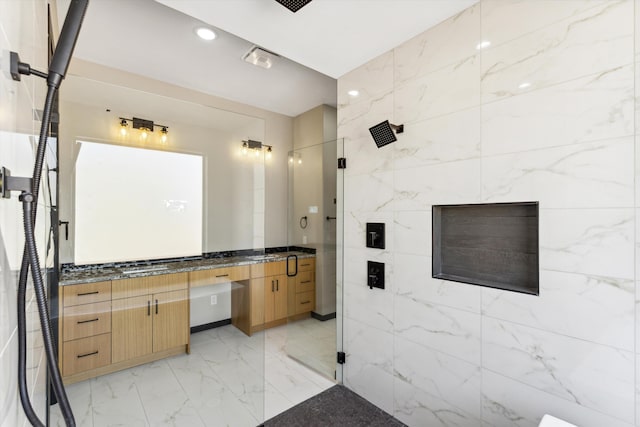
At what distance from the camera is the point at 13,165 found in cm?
71

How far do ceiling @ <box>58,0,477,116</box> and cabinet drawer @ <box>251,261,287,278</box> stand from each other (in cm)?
191

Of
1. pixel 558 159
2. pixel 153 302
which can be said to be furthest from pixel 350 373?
pixel 558 159

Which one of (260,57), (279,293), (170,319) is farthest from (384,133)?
(279,293)

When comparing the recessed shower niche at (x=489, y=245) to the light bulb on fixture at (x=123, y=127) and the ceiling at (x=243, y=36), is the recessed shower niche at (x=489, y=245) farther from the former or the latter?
the light bulb on fixture at (x=123, y=127)

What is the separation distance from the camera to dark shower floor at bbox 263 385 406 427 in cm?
203

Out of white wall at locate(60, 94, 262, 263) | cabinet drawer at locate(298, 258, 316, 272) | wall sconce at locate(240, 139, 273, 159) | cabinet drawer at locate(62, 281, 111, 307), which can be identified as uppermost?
wall sconce at locate(240, 139, 273, 159)

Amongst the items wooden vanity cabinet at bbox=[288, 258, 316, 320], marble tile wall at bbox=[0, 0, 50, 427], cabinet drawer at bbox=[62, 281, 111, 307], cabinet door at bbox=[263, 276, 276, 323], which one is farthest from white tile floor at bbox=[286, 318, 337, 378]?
marble tile wall at bbox=[0, 0, 50, 427]

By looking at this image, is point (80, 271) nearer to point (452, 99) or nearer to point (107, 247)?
point (107, 247)

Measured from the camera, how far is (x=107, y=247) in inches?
71.7

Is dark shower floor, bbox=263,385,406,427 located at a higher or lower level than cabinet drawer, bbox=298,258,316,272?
lower

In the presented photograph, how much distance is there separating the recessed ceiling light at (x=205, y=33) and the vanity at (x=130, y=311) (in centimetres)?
178

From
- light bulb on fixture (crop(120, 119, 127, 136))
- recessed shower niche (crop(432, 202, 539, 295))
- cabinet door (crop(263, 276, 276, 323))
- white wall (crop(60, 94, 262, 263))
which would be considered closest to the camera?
recessed shower niche (crop(432, 202, 539, 295))

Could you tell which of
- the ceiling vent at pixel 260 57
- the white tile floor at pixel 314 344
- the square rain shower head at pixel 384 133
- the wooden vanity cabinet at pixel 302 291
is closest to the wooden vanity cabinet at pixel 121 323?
the white tile floor at pixel 314 344

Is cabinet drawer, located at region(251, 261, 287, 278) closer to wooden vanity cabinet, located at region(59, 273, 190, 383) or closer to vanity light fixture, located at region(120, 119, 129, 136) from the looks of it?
wooden vanity cabinet, located at region(59, 273, 190, 383)
